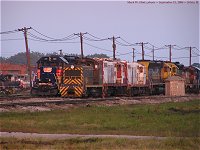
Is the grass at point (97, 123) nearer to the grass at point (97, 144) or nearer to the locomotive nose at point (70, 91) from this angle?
the grass at point (97, 144)

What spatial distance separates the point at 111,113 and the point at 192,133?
7.78 metres

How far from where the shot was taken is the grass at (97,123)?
15.7 metres

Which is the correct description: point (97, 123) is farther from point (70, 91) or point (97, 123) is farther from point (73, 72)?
point (73, 72)

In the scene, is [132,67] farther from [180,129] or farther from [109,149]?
[109,149]

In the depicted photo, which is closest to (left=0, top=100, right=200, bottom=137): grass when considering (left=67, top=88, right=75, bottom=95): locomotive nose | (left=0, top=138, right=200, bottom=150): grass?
(left=0, top=138, right=200, bottom=150): grass

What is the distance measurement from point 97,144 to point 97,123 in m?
6.33

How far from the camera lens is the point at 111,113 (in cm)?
2266

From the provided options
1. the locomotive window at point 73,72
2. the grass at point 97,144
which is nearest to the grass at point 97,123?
the grass at point 97,144

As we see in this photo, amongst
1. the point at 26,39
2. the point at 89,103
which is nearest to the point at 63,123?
the point at 89,103

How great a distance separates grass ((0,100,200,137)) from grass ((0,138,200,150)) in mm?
2428

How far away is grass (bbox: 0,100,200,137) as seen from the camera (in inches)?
619

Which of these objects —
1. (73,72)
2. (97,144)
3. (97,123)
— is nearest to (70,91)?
(73,72)

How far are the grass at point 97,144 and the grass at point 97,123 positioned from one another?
7.97 feet

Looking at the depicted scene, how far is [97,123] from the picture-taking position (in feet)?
60.1
